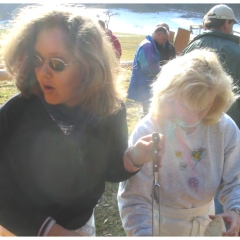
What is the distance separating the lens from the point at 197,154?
1.57 metres

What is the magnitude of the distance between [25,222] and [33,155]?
221 mm

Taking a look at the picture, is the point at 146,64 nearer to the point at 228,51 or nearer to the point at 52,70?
the point at 228,51

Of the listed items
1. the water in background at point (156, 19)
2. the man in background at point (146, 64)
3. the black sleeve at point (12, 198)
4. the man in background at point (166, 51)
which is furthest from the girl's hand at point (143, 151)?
the water in background at point (156, 19)

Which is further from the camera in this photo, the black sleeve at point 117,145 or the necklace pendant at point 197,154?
the necklace pendant at point 197,154

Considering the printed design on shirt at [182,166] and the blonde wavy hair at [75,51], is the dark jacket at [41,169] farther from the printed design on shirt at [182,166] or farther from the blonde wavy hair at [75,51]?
the printed design on shirt at [182,166]

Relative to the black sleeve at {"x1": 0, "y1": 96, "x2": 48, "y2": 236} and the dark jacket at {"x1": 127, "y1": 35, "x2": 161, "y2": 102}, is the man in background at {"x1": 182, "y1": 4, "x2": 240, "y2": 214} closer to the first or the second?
the dark jacket at {"x1": 127, "y1": 35, "x2": 161, "y2": 102}

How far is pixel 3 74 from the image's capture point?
750 centimetres

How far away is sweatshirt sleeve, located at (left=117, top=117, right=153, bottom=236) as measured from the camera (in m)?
1.49

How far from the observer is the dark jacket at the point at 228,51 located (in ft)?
9.59

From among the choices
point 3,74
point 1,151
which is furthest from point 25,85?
point 3,74

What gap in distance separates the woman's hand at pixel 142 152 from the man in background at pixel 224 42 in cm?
176

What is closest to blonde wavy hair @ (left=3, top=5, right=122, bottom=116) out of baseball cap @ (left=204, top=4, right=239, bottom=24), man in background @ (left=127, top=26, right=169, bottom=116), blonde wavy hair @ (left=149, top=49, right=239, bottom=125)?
blonde wavy hair @ (left=149, top=49, right=239, bottom=125)

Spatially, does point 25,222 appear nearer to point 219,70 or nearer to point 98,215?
point 219,70

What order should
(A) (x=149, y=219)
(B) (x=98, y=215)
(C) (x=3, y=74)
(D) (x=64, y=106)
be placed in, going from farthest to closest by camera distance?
1. (C) (x=3, y=74)
2. (B) (x=98, y=215)
3. (A) (x=149, y=219)
4. (D) (x=64, y=106)
